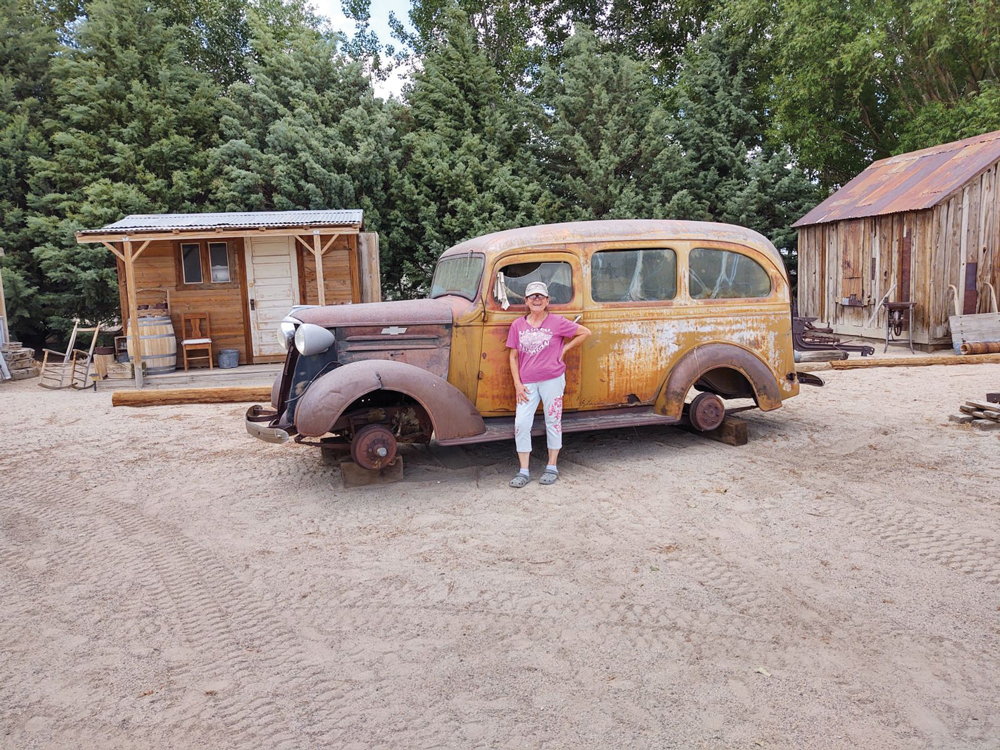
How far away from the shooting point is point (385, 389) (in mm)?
6105

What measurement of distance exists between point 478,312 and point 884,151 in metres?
23.5

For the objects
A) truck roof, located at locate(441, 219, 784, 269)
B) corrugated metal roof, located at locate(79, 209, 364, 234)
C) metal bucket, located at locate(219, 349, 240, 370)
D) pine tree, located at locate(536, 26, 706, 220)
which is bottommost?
metal bucket, located at locate(219, 349, 240, 370)

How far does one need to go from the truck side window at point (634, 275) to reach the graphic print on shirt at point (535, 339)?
85 cm

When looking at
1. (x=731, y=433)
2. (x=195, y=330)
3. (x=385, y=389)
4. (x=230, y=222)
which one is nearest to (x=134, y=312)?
(x=195, y=330)

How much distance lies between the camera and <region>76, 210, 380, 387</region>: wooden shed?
14148mm

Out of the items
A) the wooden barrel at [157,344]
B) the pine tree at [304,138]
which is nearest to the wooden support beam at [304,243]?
the wooden barrel at [157,344]

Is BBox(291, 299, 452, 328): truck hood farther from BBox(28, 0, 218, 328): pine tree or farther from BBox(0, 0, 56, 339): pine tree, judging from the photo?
BBox(0, 0, 56, 339): pine tree

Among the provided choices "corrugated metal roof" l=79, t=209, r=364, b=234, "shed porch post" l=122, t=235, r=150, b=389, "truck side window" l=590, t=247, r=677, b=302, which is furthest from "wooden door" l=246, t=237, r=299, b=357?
"truck side window" l=590, t=247, r=677, b=302

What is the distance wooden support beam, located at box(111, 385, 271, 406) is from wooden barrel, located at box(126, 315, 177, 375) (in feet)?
8.49

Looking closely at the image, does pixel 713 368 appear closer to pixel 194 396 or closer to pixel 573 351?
pixel 573 351

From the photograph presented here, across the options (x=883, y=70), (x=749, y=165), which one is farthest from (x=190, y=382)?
(x=883, y=70)

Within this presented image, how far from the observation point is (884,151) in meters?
24.9

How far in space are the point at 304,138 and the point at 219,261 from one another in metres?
6.13

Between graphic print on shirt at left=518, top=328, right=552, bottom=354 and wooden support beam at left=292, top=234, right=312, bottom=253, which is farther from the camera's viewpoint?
wooden support beam at left=292, top=234, right=312, bottom=253
